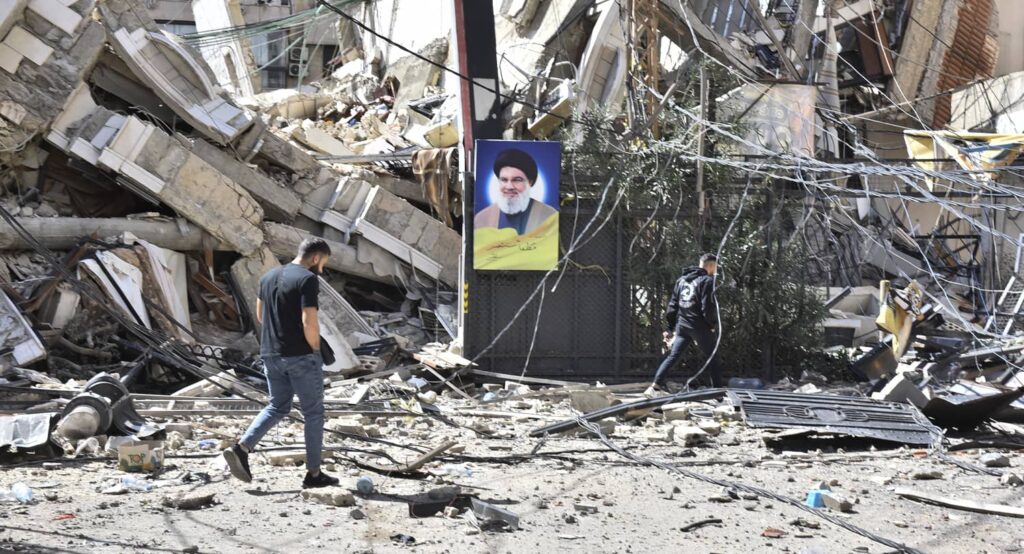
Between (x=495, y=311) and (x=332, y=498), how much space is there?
268 inches

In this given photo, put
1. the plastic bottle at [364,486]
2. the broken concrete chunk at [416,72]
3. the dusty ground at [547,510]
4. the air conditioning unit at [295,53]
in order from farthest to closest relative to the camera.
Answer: the air conditioning unit at [295,53] → the broken concrete chunk at [416,72] → the plastic bottle at [364,486] → the dusty ground at [547,510]

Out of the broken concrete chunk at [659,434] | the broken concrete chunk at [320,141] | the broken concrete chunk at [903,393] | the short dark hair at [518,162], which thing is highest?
the broken concrete chunk at [320,141]

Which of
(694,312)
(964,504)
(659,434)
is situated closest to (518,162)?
(694,312)

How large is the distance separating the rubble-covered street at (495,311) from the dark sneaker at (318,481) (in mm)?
21

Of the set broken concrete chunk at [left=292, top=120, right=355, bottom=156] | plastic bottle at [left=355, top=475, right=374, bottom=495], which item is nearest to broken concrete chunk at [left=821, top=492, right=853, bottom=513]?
plastic bottle at [left=355, top=475, right=374, bottom=495]

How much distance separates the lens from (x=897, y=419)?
912 cm

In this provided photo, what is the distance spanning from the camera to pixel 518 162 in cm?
1275

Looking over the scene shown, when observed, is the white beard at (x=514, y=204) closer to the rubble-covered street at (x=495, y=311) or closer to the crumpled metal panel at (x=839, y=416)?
the rubble-covered street at (x=495, y=311)

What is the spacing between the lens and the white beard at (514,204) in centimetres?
1276

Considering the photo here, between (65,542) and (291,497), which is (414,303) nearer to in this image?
(291,497)

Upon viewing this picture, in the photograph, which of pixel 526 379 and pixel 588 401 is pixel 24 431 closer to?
pixel 588 401

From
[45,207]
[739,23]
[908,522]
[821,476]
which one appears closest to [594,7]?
[739,23]

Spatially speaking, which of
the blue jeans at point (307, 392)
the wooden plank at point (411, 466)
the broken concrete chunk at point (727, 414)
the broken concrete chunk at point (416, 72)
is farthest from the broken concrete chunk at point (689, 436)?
the broken concrete chunk at point (416, 72)

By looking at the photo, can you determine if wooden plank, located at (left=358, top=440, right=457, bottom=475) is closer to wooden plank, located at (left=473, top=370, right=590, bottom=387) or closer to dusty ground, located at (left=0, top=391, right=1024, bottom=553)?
dusty ground, located at (left=0, top=391, right=1024, bottom=553)
